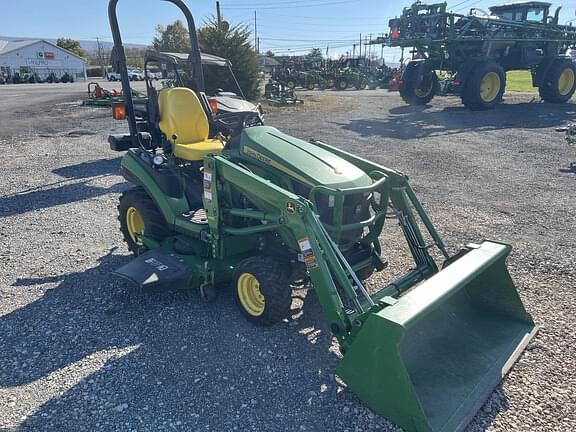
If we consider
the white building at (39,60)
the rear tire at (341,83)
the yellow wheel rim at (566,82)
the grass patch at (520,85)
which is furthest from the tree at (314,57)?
the white building at (39,60)

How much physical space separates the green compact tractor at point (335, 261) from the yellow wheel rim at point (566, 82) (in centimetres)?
1689

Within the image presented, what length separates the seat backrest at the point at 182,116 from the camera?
435cm

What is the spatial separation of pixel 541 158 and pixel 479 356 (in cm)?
748

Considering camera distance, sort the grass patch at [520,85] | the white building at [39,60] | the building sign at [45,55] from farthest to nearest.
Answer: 1. the building sign at [45,55]
2. the white building at [39,60]
3. the grass patch at [520,85]

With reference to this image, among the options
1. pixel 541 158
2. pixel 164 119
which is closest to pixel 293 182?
pixel 164 119

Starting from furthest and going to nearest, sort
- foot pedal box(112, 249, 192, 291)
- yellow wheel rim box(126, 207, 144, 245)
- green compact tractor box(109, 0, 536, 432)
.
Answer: yellow wheel rim box(126, 207, 144, 245) → foot pedal box(112, 249, 192, 291) → green compact tractor box(109, 0, 536, 432)

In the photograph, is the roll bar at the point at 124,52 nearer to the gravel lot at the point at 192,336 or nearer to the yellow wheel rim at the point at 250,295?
the gravel lot at the point at 192,336

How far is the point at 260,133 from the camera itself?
3.71 meters

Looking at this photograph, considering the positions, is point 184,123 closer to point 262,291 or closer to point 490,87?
point 262,291

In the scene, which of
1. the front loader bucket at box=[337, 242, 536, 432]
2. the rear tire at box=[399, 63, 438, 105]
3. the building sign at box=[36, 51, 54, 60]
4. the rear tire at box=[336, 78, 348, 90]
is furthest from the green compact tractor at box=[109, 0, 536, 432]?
the building sign at box=[36, 51, 54, 60]

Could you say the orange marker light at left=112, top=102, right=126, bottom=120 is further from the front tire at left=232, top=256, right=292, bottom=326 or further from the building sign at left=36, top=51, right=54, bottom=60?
the building sign at left=36, top=51, right=54, bottom=60

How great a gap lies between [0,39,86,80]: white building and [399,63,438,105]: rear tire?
52.6 meters

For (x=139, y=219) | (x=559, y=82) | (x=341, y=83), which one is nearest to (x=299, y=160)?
(x=139, y=219)

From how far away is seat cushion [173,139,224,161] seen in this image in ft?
13.7
